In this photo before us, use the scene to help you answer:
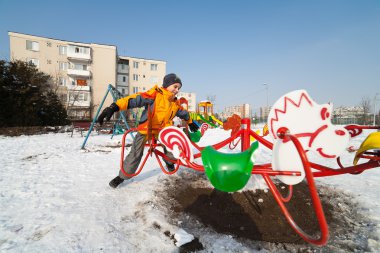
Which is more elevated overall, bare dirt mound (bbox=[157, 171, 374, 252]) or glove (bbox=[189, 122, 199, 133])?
glove (bbox=[189, 122, 199, 133])

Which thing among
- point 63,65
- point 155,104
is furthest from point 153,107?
→ point 63,65

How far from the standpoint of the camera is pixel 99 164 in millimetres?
4270

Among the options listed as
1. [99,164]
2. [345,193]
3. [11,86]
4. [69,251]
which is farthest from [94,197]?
[11,86]

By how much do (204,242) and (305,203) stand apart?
1.56m

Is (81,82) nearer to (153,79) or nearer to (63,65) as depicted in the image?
(63,65)

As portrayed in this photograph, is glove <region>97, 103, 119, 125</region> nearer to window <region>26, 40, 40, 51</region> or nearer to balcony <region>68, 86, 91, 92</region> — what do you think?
balcony <region>68, 86, 91, 92</region>

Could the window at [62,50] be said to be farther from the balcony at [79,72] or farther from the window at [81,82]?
the window at [81,82]

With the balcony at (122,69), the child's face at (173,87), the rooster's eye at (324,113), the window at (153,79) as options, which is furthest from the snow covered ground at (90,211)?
the balcony at (122,69)

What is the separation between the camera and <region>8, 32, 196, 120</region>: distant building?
85.0 ft

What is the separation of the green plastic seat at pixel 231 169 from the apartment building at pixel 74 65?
28185 millimetres

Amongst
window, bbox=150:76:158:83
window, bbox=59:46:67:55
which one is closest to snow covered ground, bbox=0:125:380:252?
window, bbox=59:46:67:55

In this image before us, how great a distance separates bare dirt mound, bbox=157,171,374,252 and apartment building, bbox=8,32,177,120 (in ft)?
88.8

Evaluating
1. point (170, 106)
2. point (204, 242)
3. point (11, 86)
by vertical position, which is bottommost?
point (204, 242)

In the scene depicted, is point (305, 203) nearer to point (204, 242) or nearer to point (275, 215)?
point (275, 215)
